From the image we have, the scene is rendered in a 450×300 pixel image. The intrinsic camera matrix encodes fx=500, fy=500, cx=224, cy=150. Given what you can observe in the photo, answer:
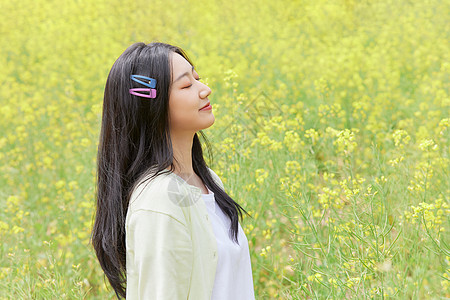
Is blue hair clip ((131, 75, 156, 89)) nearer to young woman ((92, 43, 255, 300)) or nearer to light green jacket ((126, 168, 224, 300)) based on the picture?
young woman ((92, 43, 255, 300))

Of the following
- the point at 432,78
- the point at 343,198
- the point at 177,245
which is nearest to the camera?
the point at 177,245

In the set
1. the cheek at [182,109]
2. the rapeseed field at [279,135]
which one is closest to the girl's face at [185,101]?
the cheek at [182,109]

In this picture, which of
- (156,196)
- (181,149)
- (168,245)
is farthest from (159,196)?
(181,149)

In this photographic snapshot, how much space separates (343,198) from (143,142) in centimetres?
117

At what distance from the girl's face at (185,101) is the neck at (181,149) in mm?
34

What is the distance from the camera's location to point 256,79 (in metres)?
4.86

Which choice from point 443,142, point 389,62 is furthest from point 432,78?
point 443,142

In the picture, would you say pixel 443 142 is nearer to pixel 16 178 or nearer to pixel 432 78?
pixel 432 78

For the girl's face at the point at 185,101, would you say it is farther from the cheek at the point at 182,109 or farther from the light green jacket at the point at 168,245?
the light green jacket at the point at 168,245

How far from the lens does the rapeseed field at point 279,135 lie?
203 centimetres

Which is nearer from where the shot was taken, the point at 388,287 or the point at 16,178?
the point at 388,287

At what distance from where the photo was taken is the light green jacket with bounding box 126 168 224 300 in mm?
1168

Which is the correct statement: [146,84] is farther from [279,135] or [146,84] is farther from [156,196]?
[279,135]

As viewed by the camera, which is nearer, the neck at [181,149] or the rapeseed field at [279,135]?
the neck at [181,149]
